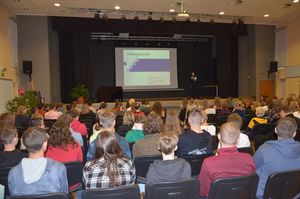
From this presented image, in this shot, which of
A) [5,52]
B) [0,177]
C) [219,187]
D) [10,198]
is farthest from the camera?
[5,52]

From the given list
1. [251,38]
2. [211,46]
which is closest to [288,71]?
[251,38]

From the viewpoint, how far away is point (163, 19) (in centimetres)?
1410

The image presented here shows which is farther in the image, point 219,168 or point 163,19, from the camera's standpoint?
point 163,19

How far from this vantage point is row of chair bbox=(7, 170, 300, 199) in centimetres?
212

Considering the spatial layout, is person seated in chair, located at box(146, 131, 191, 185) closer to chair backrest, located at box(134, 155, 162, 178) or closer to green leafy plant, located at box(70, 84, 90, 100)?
chair backrest, located at box(134, 155, 162, 178)

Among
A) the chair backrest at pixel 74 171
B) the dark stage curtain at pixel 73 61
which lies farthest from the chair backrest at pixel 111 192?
the dark stage curtain at pixel 73 61

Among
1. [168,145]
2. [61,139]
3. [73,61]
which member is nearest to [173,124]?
[61,139]

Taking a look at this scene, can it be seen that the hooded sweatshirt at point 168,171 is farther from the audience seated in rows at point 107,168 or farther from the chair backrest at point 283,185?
the chair backrest at point 283,185

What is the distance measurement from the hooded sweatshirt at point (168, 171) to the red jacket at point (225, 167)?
19 centimetres

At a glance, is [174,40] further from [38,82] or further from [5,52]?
[5,52]

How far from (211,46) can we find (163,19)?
6446 millimetres

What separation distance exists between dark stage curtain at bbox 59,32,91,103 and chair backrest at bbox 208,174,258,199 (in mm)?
14270

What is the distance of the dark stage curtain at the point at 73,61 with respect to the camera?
15.9 m

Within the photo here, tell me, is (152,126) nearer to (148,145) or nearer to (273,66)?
(148,145)
